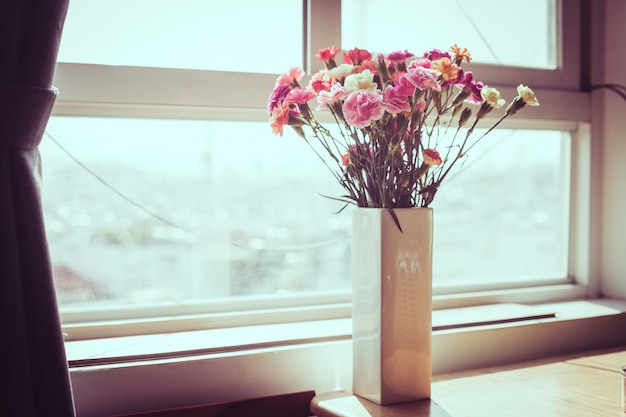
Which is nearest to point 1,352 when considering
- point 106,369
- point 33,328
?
point 33,328

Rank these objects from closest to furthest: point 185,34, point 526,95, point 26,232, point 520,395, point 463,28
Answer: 1. point 26,232
2. point 526,95
3. point 520,395
4. point 185,34
5. point 463,28

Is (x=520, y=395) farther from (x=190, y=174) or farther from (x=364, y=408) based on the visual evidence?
(x=190, y=174)

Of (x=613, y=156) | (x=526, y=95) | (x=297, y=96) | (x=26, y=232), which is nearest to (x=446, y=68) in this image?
(x=526, y=95)

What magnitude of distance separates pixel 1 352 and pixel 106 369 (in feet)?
0.90

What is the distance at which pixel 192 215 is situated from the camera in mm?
1363

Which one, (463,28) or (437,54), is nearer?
(437,54)

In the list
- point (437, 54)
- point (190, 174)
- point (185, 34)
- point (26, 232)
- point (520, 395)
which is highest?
point (185, 34)

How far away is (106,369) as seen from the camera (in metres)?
1.09

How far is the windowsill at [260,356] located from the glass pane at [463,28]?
0.70 metres

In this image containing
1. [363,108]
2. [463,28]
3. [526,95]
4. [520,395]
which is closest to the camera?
[363,108]

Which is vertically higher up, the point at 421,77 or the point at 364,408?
the point at 421,77

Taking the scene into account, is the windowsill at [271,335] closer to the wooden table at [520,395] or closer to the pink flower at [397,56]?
the wooden table at [520,395]

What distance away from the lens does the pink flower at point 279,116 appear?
1.04 m

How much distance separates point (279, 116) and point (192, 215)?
419mm
